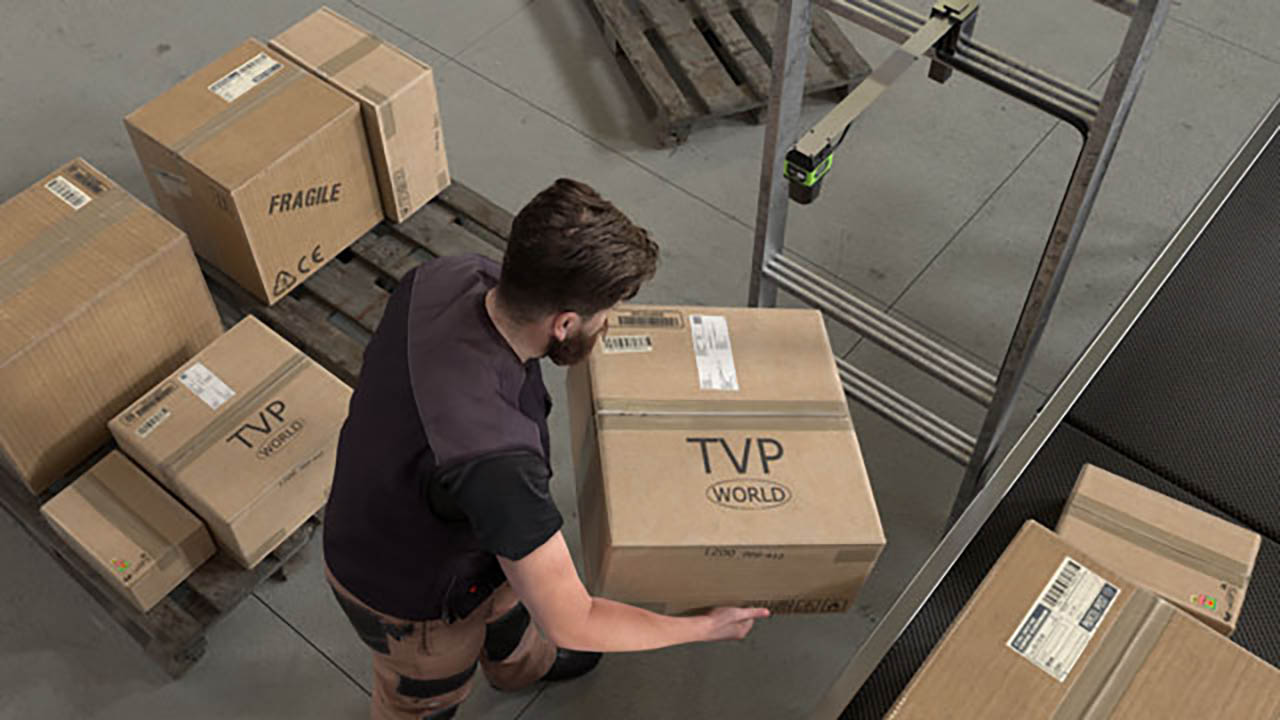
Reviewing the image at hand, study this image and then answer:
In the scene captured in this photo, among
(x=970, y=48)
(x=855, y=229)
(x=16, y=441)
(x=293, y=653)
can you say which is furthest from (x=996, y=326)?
(x=16, y=441)

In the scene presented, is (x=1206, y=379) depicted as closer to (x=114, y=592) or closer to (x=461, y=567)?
(x=461, y=567)

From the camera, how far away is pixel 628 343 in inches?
98.3

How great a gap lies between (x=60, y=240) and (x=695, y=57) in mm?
2443

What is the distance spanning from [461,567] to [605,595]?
299 millimetres

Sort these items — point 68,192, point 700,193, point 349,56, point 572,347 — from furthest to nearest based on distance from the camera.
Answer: point 700,193 → point 349,56 → point 68,192 → point 572,347

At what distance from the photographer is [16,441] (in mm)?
3184

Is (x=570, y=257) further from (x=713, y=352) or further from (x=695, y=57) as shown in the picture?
(x=695, y=57)

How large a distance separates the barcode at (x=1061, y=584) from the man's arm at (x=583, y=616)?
58 cm

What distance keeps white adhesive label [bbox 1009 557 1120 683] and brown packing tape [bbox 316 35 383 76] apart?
282 cm

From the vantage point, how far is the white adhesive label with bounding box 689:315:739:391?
8.08 ft

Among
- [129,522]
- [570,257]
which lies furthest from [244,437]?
[570,257]

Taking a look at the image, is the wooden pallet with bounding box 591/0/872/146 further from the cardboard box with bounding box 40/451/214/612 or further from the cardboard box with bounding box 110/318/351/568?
the cardboard box with bounding box 40/451/214/612

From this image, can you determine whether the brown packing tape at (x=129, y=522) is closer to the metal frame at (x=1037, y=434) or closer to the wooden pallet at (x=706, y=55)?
the metal frame at (x=1037, y=434)

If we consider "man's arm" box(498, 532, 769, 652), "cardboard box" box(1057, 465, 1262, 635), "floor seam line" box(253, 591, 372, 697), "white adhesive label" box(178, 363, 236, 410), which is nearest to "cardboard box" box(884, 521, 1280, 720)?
"cardboard box" box(1057, 465, 1262, 635)
